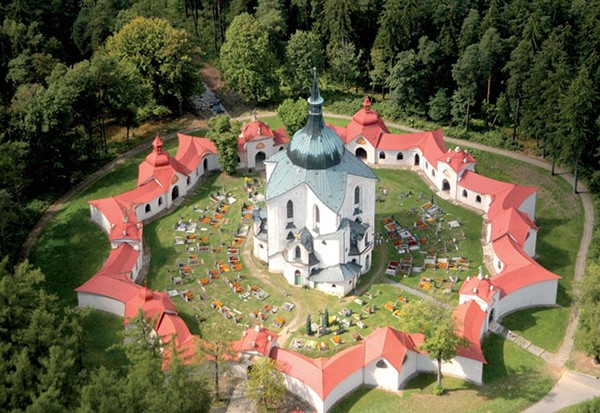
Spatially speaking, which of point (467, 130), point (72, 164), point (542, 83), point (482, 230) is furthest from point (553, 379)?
point (72, 164)

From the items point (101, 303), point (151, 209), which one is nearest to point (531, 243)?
point (151, 209)

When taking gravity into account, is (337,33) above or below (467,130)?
above

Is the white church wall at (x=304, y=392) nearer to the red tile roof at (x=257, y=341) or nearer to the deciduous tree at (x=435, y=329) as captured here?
the red tile roof at (x=257, y=341)

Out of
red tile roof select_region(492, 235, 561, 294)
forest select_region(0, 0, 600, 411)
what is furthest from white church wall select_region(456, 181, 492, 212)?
red tile roof select_region(492, 235, 561, 294)

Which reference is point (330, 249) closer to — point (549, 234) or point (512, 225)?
point (512, 225)

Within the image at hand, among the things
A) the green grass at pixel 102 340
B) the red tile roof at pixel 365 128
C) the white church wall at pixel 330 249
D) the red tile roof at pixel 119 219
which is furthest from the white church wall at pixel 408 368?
the red tile roof at pixel 365 128

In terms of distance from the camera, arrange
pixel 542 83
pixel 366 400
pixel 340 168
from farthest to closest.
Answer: pixel 542 83
pixel 340 168
pixel 366 400

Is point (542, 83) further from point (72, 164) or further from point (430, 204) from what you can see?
point (72, 164)
